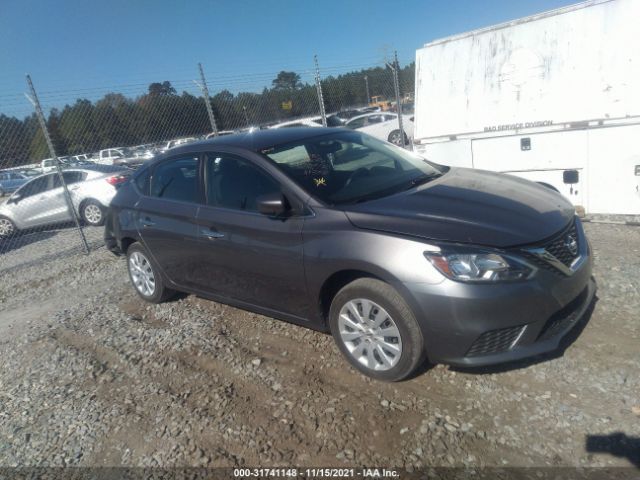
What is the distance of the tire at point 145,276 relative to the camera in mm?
4889

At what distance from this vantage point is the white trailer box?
5.02m

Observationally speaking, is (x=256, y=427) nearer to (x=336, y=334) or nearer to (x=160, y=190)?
(x=336, y=334)

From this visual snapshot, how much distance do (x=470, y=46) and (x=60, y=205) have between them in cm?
911

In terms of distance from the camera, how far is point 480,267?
272 cm

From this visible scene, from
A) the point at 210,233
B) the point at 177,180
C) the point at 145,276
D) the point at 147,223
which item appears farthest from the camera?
the point at 145,276

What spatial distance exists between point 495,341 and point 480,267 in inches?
17.9

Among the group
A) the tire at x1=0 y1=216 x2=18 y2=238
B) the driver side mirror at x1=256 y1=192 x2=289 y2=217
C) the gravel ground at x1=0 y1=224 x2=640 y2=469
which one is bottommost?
the gravel ground at x1=0 y1=224 x2=640 y2=469

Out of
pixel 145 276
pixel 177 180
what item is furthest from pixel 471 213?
pixel 145 276

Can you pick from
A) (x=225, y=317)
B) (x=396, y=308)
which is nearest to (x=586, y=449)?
(x=396, y=308)

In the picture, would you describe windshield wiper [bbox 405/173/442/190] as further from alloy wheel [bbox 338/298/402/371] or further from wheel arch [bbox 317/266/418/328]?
alloy wheel [bbox 338/298/402/371]

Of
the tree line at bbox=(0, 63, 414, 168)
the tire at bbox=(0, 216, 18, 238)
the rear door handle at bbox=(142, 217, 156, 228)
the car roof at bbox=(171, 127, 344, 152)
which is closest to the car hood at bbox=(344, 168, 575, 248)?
the car roof at bbox=(171, 127, 344, 152)

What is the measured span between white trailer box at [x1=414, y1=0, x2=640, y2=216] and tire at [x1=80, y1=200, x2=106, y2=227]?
23.8 ft

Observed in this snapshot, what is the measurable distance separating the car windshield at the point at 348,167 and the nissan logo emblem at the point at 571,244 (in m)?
1.13

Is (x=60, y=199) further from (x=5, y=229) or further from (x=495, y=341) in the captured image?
(x=495, y=341)
